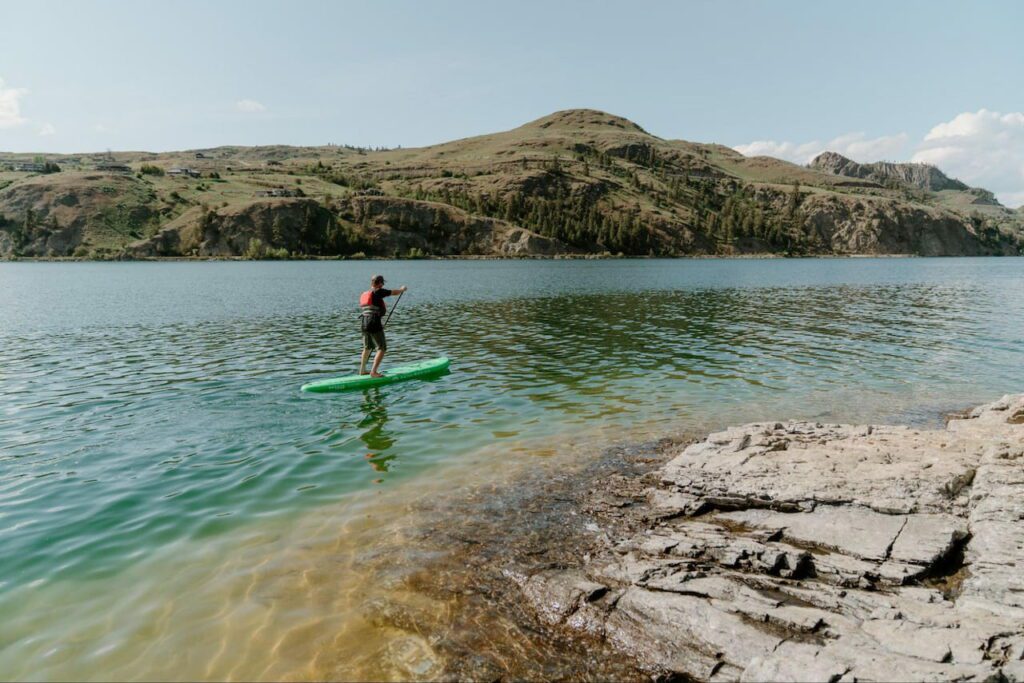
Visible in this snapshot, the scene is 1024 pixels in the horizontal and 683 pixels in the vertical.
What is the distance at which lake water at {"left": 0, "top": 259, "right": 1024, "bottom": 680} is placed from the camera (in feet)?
26.1

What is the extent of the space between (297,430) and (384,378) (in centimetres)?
576

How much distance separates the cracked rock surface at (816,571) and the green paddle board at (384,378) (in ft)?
42.7

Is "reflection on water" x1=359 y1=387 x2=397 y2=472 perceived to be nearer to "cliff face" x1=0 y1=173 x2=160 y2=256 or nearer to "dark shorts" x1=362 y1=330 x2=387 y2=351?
"dark shorts" x1=362 y1=330 x2=387 y2=351

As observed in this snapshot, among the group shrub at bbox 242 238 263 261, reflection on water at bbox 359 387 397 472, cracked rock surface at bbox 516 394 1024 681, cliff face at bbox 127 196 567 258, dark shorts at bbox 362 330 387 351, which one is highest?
cliff face at bbox 127 196 567 258

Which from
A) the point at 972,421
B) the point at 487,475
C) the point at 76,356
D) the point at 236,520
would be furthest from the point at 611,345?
the point at 76,356

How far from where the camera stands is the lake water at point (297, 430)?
7961mm

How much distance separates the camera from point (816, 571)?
821 cm

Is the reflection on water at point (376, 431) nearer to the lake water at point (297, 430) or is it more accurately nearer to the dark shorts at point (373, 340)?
the lake water at point (297, 430)

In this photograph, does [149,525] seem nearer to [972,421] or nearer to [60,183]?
[972,421]

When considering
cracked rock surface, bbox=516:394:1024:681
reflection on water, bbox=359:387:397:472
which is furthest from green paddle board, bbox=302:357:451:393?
cracked rock surface, bbox=516:394:1024:681

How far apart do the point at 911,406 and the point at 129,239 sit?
19668 centimetres

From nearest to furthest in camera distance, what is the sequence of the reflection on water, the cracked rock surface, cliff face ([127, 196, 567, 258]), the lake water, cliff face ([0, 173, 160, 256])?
the cracked rock surface < the lake water < the reflection on water < cliff face ([0, 173, 160, 256]) < cliff face ([127, 196, 567, 258])

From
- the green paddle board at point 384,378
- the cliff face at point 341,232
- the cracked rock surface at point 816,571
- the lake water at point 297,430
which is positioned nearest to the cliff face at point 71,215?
the cliff face at point 341,232

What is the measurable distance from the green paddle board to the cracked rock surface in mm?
13000
